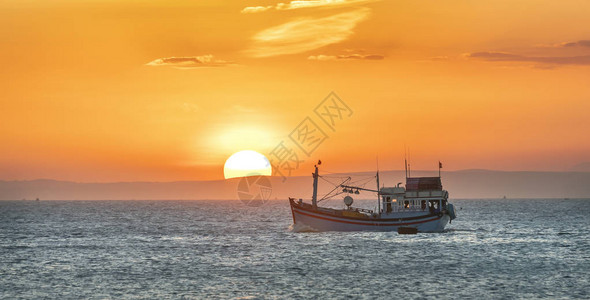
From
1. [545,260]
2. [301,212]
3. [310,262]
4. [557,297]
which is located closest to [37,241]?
[301,212]

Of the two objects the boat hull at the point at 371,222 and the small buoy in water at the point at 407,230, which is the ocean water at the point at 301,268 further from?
the boat hull at the point at 371,222

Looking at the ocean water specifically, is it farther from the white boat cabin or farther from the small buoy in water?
the white boat cabin

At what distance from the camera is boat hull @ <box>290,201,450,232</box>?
114 meters

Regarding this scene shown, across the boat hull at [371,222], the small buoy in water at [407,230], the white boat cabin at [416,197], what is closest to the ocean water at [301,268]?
the small buoy in water at [407,230]

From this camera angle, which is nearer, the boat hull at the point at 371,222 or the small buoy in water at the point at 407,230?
the small buoy in water at the point at 407,230

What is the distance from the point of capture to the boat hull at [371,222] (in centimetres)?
11381

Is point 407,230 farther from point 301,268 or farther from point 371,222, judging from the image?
point 301,268

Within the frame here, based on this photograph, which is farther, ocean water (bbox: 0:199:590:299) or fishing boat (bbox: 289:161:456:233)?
fishing boat (bbox: 289:161:456:233)

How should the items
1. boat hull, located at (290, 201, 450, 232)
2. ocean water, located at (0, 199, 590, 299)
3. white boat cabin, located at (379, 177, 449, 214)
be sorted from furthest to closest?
boat hull, located at (290, 201, 450, 232), white boat cabin, located at (379, 177, 449, 214), ocean water, located at (0, 199, 590, 299)

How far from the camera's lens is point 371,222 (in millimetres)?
114062

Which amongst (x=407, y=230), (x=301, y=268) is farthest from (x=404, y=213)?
(x=301, y=268)

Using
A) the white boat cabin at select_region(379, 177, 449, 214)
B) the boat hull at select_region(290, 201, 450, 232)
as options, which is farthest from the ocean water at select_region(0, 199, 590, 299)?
the white boat cabin at select_region(379, 177, 449, 214)

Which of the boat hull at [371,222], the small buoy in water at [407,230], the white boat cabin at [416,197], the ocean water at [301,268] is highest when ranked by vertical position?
the white boat cabin at [416,197]

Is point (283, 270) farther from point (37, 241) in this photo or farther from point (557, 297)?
point (37, 241)
